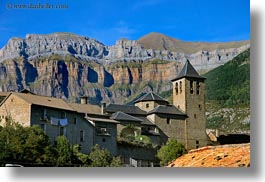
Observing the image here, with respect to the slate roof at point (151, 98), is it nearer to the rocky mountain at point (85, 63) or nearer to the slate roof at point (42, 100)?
the rocky mountain at point (85, 63)

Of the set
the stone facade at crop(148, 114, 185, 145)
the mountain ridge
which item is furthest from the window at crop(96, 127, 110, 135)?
the mountain ridge

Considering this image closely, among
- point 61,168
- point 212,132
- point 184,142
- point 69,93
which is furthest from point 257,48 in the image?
point 184,142

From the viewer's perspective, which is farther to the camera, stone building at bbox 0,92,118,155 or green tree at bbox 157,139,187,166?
green tree at bbox 157,139,187,166

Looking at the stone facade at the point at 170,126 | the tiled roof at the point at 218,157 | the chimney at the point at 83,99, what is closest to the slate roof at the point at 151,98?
the stone facade at the point at 170,126

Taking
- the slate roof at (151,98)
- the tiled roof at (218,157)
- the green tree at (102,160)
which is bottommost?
the green tree at (102,160)

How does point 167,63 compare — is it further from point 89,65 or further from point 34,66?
point 34,66

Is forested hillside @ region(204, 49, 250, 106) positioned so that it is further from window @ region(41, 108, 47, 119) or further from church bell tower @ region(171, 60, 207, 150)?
window @ region(41, 108, 47, 119)
